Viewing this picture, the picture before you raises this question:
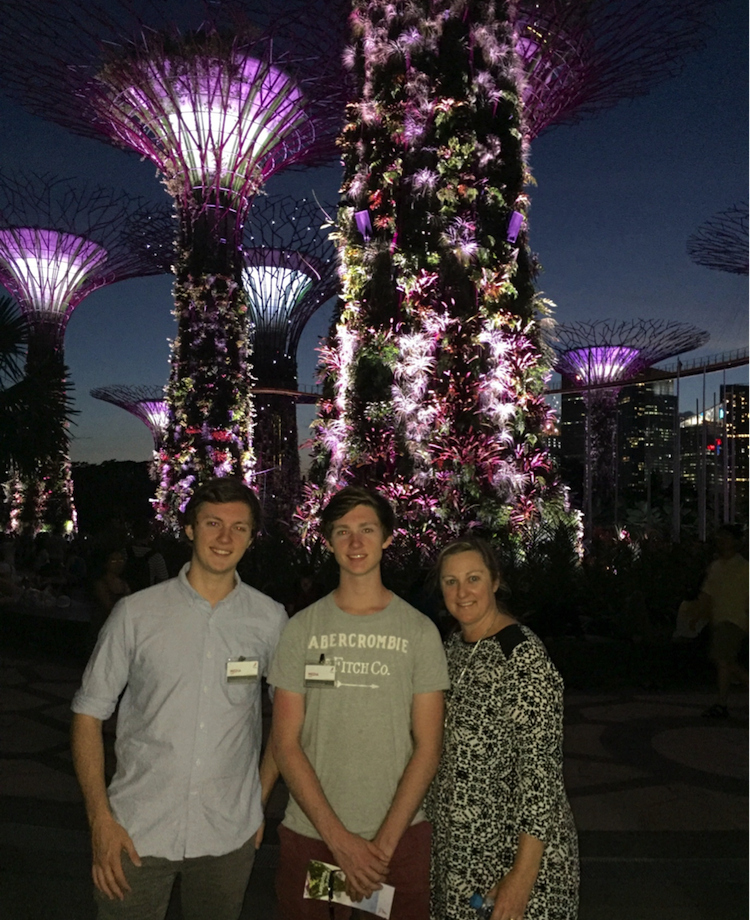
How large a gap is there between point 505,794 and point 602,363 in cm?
3832

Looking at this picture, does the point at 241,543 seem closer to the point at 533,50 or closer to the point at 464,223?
the point at 464,223

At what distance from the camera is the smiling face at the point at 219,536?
237 cm

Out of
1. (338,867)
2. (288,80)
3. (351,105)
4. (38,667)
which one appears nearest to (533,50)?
(351,105)

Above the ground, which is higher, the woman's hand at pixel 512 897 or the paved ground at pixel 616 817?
the woman's hand at pixel 512 897

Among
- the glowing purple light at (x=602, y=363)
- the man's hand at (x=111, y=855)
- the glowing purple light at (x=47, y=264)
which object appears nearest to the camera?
the man's hand at (x=111, y=855)

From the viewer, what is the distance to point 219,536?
7.86 feet

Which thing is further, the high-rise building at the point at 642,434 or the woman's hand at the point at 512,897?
the high-rise building at the point at 642,434

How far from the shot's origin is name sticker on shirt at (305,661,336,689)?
2.20m

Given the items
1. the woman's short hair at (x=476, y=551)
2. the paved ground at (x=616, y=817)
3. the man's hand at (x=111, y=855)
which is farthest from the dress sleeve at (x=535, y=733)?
the paved ground at (x=616, y=817)

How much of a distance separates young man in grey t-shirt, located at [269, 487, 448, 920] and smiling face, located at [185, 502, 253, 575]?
31 cm

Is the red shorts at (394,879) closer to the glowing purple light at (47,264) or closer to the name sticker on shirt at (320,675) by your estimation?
the name sticker on shirt at (320,675)

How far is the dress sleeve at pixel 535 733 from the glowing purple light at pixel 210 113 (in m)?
16.4

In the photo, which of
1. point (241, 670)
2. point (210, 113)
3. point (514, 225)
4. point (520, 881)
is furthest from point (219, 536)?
point (210, 113)

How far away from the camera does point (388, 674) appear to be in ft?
7.24
